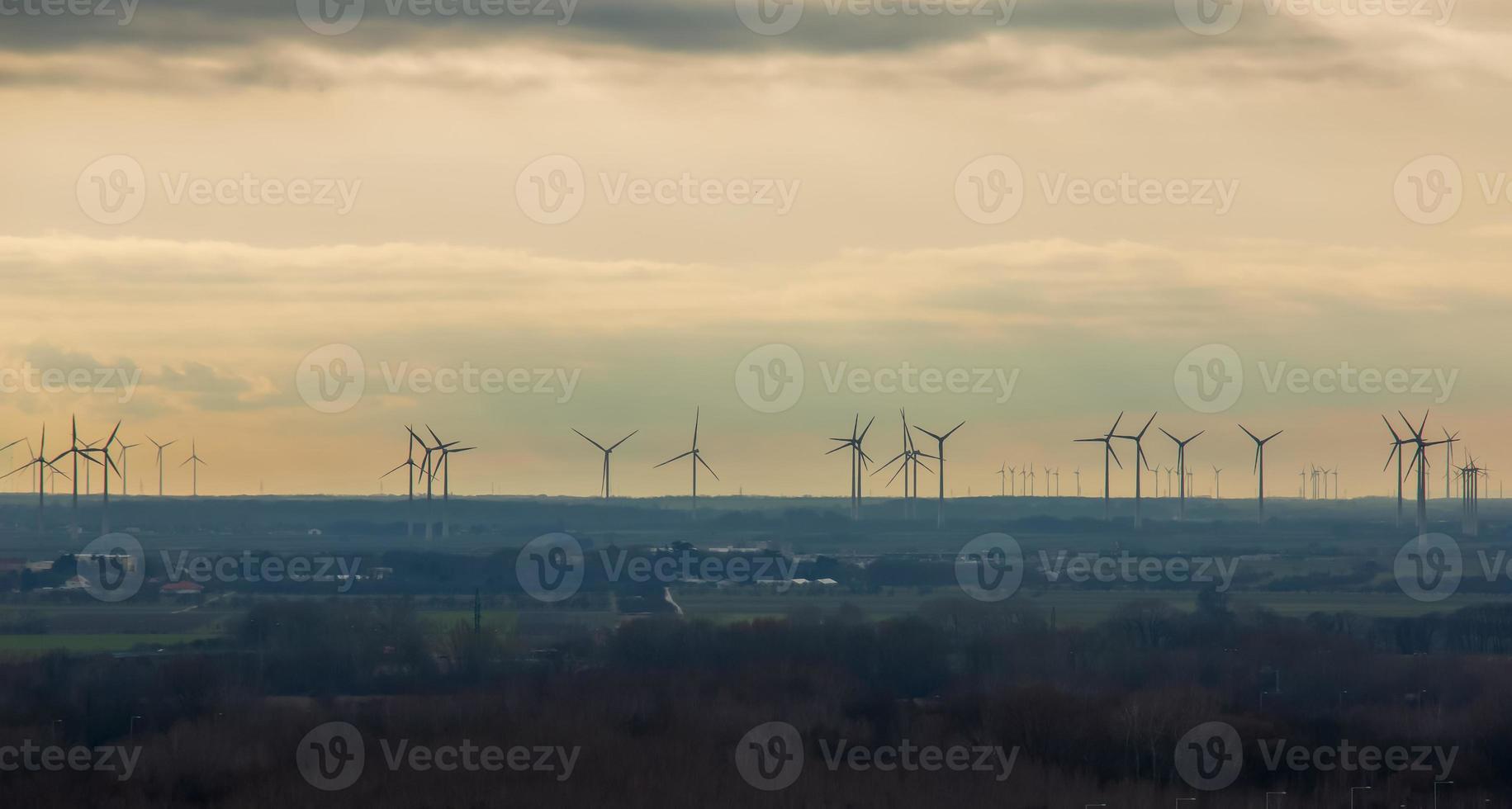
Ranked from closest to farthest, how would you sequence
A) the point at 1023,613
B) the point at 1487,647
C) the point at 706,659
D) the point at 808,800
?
1. the point at 808,800
2. the point at 706,659
3. the point at 1487,647
4. the point at 1023,613

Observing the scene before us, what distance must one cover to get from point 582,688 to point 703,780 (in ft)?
101

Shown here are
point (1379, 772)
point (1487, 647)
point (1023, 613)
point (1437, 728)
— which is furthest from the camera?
point (1023, 613)

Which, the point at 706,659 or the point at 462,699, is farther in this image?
the point at 706,659

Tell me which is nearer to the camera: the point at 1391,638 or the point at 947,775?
the point at 947,775

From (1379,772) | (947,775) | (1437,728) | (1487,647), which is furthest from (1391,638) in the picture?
(947,775)

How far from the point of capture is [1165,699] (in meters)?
114

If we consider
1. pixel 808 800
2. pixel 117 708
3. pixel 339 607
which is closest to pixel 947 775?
pixel 808 800

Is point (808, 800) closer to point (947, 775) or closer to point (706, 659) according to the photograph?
point (947, 775)

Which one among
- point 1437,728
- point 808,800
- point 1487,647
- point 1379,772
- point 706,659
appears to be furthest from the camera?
point 1487,647

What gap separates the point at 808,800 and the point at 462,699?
116ft

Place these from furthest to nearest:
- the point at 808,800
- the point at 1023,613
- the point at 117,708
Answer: the point at 1023,613 → the point at 117,708 → the point at 808,800

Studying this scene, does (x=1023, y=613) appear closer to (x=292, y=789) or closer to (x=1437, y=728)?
(x=1437, y=728)

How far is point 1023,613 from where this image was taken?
176500mm

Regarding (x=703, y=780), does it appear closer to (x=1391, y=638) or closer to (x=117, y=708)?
(x=117, y=708)
